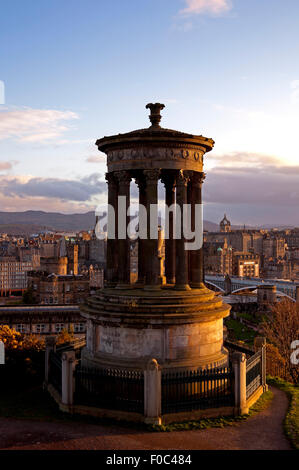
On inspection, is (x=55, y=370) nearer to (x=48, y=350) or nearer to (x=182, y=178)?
(x=48, y=350)

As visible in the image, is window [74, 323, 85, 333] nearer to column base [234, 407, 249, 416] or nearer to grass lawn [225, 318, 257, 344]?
grass lawn [225, 318, 257, 344]

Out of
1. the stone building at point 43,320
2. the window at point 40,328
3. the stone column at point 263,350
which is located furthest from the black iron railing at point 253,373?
the window at point 40,328

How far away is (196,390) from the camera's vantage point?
20.3m

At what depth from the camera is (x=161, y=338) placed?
21.0 meters

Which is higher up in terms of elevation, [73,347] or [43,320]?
[73,347]

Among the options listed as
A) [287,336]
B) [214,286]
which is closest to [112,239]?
[287,336]

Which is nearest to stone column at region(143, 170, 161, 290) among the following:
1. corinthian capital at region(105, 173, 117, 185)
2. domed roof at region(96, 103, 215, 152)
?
domed roof at region(96, 103, 215, 152)

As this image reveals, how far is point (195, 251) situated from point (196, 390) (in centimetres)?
761

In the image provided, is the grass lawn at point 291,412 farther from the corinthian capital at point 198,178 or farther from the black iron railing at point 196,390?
the corinthian capital at point 198,178

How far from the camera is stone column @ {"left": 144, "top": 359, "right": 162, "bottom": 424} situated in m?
18.7

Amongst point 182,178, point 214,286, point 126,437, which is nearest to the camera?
point 126,437

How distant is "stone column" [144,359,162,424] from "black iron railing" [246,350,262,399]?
193 inches

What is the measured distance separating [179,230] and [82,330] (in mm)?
55427
